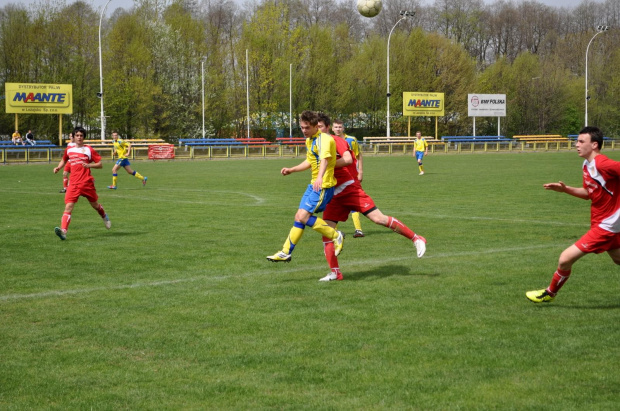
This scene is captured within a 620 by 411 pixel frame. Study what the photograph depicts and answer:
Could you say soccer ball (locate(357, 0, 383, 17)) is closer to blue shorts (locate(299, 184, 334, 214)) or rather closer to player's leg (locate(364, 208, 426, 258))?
player's leg (locate(364, 208, 426, 258))

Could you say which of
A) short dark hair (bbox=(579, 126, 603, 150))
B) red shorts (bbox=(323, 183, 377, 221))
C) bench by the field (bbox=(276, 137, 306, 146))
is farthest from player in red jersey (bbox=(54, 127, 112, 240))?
bench by the field (bbox=(276, 137, 306, 146))

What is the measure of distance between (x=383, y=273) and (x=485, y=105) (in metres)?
61.6

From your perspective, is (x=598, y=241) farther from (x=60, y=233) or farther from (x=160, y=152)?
(x=160, y=152)

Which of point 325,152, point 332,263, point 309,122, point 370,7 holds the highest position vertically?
point 370,7

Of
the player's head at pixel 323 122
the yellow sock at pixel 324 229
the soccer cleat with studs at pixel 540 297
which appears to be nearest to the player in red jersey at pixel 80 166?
the player's head at pixel 323 122

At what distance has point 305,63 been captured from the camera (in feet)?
221

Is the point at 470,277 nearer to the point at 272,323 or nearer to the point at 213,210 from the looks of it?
the point at 272,323

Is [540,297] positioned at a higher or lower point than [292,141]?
lower

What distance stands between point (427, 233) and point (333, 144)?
4.38m

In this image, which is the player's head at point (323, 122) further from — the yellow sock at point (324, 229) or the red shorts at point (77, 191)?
the red shorts at point (77, 191)

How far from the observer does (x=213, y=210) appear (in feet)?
54.2

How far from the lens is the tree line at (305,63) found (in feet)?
188

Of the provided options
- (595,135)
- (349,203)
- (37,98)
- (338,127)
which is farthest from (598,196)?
(37,98)

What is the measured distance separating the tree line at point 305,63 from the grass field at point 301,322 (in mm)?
47152
